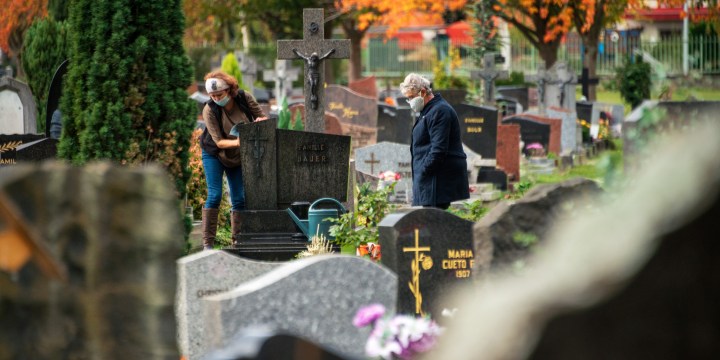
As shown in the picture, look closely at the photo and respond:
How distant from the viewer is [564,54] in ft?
180

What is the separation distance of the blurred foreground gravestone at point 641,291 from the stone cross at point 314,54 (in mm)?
12007

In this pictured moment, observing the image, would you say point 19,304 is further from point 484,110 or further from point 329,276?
point 484,110

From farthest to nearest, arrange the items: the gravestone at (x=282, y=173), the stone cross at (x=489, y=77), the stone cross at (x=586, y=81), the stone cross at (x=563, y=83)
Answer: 1. the stone cross at (x=586, y=81)
2. the stone cross at (x=563, y=83)
3. the stone cross at (x=489, y=77)
4. the gravestone at (x=282, y=173)

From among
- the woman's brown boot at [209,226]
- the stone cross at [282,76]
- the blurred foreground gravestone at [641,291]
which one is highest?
the stone cross at [282,76]

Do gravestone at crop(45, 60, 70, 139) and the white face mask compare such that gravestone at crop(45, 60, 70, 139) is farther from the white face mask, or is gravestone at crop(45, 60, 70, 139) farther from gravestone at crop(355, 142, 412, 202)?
the white face mask

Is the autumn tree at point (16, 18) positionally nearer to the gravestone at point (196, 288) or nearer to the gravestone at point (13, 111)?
the gravestone at point (13, 111)

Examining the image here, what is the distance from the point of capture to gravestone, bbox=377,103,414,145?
19.7 m

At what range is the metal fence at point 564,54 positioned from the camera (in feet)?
165

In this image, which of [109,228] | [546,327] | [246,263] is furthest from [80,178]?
[246,263]

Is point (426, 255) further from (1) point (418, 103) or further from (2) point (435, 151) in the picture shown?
(1) point (418, 103)

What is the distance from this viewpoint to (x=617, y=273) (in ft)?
8.89

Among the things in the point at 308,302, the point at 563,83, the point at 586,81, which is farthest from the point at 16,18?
the point at 308,302

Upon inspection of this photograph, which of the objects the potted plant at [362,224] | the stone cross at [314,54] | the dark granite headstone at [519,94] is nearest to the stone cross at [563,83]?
the dark granite headstone at [519,94]

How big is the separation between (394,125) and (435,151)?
411 inches
